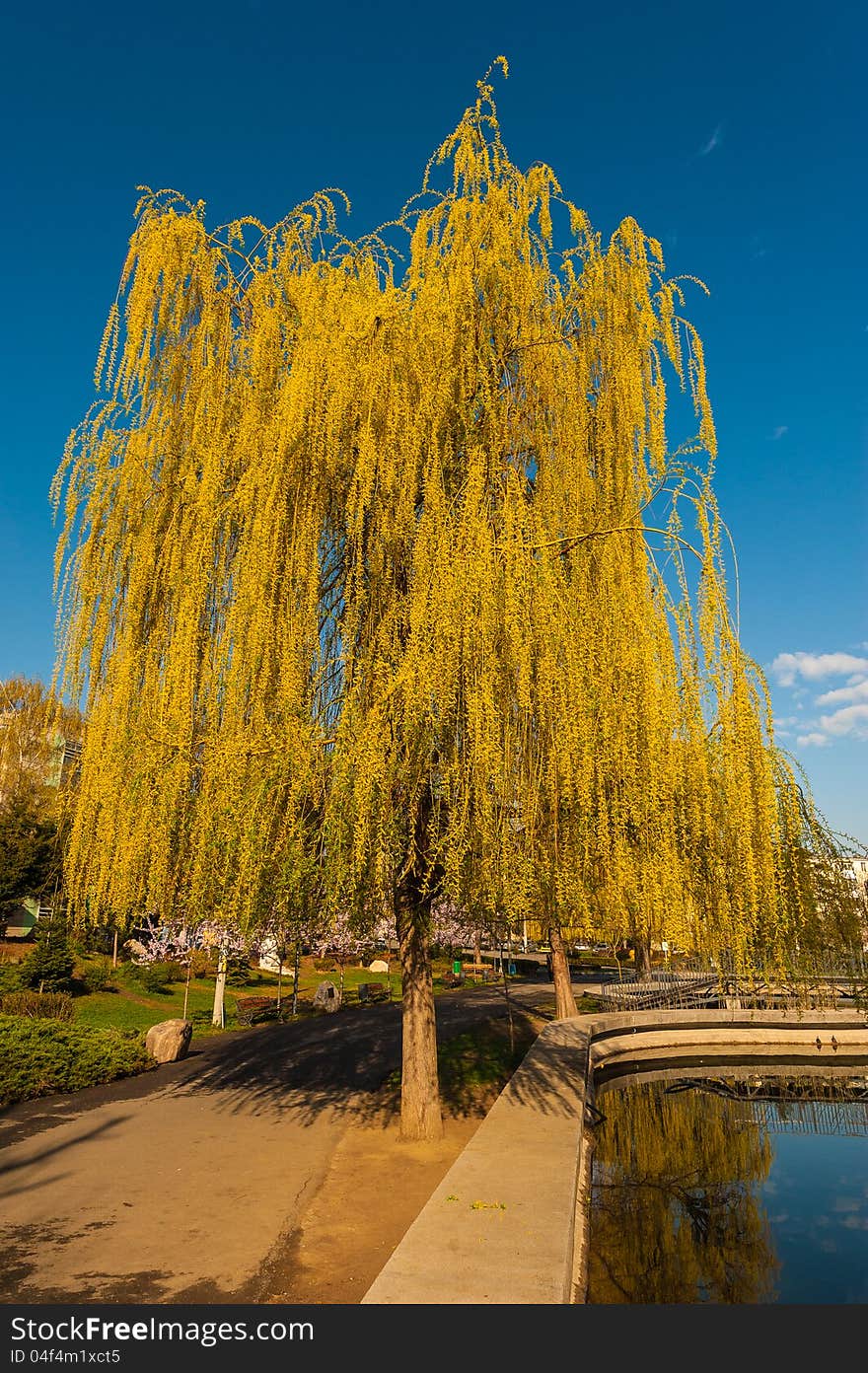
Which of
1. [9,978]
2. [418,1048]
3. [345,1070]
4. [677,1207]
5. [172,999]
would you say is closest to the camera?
[418,1048]

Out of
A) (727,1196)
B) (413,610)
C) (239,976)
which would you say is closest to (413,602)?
(413,610)

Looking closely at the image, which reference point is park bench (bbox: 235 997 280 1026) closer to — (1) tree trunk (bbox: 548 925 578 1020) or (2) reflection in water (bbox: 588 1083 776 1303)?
(1) tree trunk (bbox: 548 925 578 1020)

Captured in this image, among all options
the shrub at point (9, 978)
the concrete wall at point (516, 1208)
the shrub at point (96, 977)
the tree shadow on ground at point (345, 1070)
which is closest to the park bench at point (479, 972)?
the tree shadow on ground at point (345, 1070)

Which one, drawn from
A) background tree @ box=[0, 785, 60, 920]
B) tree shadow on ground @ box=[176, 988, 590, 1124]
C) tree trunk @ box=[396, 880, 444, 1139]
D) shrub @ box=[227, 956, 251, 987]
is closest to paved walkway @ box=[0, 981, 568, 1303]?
tree shadow on ground @ box=[176, 988, 590, 1124]

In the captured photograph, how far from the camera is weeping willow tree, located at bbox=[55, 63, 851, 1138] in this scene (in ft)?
20.4

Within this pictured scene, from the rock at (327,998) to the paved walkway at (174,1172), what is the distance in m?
8.02

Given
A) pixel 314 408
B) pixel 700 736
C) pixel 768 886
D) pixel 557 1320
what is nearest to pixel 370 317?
pixel 314 408

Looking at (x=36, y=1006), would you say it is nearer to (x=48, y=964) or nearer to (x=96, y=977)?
(x=48, y=964)

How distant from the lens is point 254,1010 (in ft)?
73.5

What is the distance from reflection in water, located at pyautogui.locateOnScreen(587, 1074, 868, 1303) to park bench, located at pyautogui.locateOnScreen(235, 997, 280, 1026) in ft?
33.5

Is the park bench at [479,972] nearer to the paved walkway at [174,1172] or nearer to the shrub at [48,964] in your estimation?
the shrub at [48,964]

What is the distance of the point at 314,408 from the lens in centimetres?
759

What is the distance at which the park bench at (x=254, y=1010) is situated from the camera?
70.0ft

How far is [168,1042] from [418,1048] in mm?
8694
